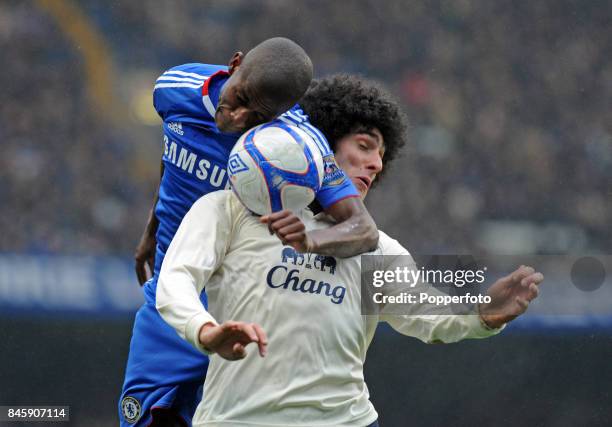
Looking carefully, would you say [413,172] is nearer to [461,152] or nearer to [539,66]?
[461,152]

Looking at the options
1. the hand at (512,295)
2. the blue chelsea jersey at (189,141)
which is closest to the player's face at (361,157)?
the blue chelsea jersey at (189,141)

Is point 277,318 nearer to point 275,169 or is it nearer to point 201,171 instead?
point 275,169

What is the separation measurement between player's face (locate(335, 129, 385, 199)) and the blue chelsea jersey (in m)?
0.20

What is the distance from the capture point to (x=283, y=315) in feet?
8.36

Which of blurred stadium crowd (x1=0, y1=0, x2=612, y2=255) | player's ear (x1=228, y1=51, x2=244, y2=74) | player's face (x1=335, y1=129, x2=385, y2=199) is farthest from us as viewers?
blurred stadium crowd (x1=0, y1=0, x2=612, y2=255)

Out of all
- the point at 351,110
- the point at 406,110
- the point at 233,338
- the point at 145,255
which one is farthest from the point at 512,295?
the point at 406,110

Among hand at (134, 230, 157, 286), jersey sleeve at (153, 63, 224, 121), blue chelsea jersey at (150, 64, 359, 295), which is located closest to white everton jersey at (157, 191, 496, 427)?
blue chelsea jersey at (150, 64, 359, 295)

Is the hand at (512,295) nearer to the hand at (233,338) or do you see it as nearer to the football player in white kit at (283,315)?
the football player in white kit at (283,315)

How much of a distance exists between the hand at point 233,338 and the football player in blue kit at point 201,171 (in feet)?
1.37

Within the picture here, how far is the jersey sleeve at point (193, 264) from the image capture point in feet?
7.45

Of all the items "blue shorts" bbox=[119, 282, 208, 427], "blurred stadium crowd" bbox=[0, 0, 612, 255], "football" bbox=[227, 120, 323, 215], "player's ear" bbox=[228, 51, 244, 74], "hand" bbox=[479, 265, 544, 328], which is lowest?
"blue shorts" bbox=[119, 282, 208, 427]

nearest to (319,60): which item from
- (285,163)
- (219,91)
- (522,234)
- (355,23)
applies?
(355,23)

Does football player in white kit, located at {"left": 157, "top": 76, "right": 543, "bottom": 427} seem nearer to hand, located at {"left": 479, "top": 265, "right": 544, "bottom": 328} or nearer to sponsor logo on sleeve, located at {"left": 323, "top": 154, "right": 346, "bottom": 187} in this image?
hand, located at {"left": 479, "top": 265, "right": 544, "bottom": 328}

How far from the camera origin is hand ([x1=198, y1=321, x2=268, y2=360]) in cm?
207
